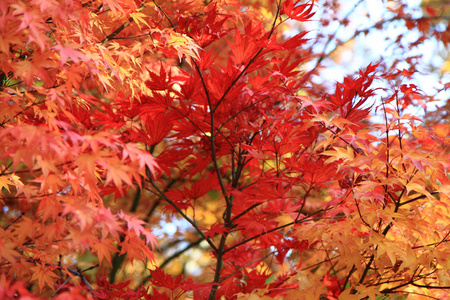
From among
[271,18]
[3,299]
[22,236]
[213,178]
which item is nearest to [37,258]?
[22,236]

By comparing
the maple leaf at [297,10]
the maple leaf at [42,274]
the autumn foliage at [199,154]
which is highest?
the maple leaf at [297,10]

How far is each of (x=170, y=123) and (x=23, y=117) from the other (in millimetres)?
628

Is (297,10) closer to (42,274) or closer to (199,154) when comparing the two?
(199,154)

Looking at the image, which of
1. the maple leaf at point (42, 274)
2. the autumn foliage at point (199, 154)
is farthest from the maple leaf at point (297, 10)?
the maple leaf at point (42, 274)

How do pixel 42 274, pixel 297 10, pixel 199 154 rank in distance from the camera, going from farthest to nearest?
1. pixel 199 154
2. pixel 297 10
3. pixel 42 274

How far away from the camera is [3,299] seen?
36.0 inches

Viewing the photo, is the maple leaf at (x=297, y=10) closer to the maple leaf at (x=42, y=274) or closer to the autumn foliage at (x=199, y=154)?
the autumn foliage at (x=199, y=154)

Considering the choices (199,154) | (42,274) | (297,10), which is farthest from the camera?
(199,154)

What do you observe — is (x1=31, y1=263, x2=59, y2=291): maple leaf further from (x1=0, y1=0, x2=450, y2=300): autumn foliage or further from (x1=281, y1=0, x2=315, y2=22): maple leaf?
(x1=281, y1=0, x2=315, y2=22): maple leaf

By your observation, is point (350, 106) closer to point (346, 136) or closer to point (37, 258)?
point (346, 136)

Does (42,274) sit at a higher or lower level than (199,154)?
lower

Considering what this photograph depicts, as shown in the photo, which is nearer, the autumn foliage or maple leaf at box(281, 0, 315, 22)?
the autumn foliage

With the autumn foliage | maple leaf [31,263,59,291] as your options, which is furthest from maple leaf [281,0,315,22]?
maple leaf [31,263,59,291]

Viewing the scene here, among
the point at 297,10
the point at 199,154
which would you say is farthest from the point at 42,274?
the point at 297,10
